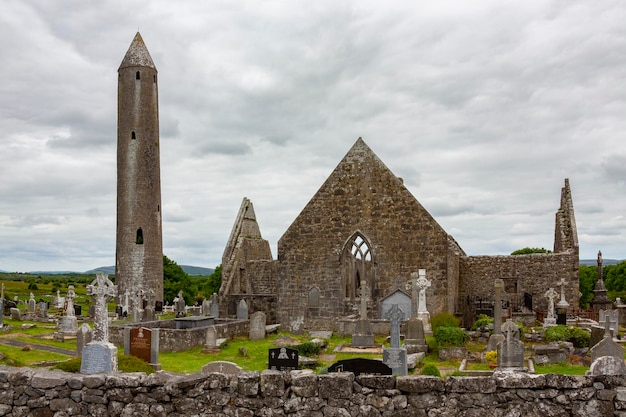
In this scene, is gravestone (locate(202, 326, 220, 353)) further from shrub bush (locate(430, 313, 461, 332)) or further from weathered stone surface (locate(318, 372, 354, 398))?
weathered stone surface (locate(318, 372, 354, 398))

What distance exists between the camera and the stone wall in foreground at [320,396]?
21.2 feet

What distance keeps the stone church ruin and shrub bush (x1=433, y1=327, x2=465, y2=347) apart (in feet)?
18.4

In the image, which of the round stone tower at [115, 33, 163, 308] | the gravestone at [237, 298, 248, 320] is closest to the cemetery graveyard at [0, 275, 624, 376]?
the gravestone at [237, 298, 248, 320]

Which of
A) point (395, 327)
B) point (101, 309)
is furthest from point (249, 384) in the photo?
point (101, 309)

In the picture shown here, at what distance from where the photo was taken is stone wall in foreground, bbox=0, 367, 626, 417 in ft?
21.2

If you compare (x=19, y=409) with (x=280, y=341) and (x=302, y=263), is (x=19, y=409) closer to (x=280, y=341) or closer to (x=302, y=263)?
(x=280, y=341)

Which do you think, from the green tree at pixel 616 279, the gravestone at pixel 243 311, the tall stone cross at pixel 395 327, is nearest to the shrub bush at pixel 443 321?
the tall stone cross at pixel 395 327

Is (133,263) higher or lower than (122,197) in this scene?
lower

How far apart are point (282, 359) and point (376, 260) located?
12685 millimetres

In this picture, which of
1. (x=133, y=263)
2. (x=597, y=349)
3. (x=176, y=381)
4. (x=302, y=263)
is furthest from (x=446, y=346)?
(x=133, y=263)

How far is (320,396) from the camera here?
21.9ft

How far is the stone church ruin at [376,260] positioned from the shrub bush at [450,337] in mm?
5596

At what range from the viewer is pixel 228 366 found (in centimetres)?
1000

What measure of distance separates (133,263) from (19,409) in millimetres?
33880
